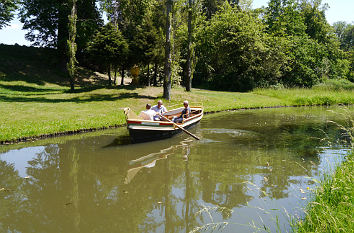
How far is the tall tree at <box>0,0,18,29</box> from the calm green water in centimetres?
3091

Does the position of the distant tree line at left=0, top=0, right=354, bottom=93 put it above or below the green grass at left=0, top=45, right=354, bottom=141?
above

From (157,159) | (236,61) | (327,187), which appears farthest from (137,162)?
(236,61)

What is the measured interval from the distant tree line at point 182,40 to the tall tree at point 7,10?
0.12m

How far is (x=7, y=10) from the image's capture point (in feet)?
125

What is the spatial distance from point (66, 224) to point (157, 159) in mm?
5263

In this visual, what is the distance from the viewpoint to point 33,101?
856 inches

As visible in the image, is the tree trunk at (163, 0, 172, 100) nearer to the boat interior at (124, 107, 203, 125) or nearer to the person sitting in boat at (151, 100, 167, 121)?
the boat interior at (124, 107, 203, 125)

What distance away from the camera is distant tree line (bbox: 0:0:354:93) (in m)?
27.0

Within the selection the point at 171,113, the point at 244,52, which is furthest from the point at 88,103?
the point at 244,52

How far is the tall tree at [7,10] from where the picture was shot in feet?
122

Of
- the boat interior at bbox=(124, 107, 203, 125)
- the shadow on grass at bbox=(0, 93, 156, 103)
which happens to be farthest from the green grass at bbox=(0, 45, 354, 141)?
the boat interior at bbox=(124, 107, 203, 125)

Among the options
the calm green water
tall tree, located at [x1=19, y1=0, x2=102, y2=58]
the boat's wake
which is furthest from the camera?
tall tree, located at [x1=19, y1=0, x2=102, y2=58]

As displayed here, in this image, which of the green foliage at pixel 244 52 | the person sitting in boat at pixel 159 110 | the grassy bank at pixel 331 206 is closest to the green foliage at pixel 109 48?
the person sitting in boat at pixel 159 110

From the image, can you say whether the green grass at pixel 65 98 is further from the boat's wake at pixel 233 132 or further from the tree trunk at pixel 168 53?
the boat's wake at pixel 233 132
